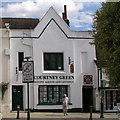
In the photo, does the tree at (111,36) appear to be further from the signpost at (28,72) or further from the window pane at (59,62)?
the window pane at (59,62)

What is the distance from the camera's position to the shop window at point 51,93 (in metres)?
24.5

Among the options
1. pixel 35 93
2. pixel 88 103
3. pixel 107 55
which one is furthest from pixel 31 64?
pixel 88 103

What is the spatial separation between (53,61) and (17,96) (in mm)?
4303

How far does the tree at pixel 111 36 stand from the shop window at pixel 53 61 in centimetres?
874

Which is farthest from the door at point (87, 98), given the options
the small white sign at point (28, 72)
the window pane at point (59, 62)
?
the small white sign at point (28, 72)

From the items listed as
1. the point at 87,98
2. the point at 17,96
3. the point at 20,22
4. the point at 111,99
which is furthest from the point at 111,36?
the point at 20,22

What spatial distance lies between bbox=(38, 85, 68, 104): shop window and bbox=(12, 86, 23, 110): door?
1622 mm

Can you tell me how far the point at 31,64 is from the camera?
13109mm

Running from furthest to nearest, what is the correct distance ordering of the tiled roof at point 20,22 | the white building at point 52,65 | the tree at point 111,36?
the tiled roof at point 20,22
the white building at point 52,65
the tree at point 111,36

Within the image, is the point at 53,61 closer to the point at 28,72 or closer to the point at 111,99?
the point at 111,99

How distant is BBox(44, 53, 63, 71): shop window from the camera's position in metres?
24.7

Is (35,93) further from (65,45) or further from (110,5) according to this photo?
(110,5)

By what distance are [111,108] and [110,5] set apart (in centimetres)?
1248

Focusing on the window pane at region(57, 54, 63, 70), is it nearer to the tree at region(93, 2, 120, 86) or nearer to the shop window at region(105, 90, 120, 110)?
the shop window at region(105, 90, 120, 110)
